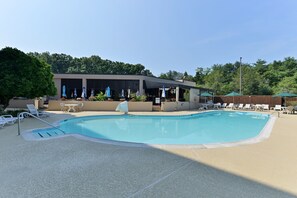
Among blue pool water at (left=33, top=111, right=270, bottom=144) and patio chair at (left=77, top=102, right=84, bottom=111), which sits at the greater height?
patio chair at (left=77, top=102, right=84, bottom=111)

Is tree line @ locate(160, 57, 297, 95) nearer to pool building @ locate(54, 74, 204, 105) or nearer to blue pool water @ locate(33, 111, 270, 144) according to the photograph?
pool building @ locate(54, 74, 204, 105)

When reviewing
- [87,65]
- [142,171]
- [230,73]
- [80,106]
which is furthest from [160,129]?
[87,65]

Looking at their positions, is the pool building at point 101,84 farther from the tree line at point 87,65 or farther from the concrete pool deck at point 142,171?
the tree line at point 87,65

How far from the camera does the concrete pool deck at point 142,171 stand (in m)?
3.01

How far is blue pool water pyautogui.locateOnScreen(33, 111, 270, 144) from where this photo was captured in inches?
330

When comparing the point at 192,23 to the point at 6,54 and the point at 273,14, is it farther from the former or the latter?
the point at 6,54

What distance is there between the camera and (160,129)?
10.9m

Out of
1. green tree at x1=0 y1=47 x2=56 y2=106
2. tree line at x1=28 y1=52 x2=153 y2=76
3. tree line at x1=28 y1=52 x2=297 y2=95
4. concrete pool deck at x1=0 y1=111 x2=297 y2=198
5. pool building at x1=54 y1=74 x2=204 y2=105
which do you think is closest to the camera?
concrete pool deck at x1=0 y1=111 x2=297 y2=198

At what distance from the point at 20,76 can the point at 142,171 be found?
32.7ft

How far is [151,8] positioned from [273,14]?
395 inches

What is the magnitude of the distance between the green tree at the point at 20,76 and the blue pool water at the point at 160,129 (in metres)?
2.72

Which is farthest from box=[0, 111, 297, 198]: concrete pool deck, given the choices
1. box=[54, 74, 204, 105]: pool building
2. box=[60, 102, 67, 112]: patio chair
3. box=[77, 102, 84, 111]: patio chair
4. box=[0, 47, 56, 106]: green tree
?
box=[54, 74, 204, 105]: pool building

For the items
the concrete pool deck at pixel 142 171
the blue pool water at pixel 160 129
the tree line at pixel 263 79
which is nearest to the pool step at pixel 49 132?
the blue pool water at pixel 160 129

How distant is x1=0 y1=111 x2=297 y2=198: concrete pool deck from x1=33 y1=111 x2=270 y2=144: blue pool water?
9.03 feet
